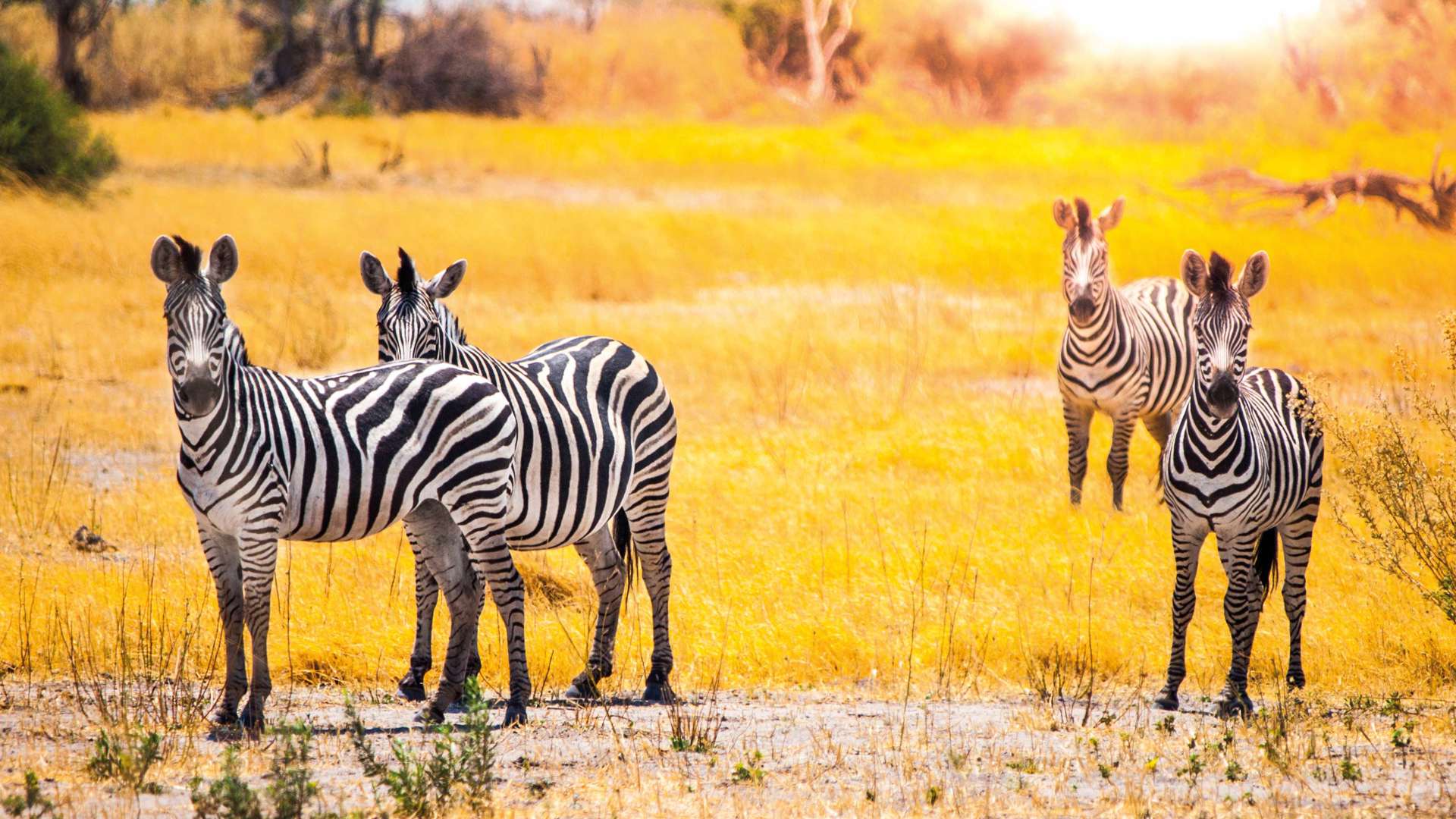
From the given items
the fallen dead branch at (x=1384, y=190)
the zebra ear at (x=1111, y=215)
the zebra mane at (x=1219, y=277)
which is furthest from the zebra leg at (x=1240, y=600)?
the fallen dead branch at (x=1384, y=190)

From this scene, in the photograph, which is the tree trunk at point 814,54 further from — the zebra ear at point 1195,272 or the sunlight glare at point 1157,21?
the zebra ear at point 1195,272

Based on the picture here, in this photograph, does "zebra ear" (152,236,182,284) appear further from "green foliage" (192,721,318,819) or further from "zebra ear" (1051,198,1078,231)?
"zebra ear" (1051,198,1078,231)

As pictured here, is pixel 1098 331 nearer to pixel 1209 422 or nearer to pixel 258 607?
pixel 1209 422

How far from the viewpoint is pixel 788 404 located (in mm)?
11648

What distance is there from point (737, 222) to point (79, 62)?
76.4 feet

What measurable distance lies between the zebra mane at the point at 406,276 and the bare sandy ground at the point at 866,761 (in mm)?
1752

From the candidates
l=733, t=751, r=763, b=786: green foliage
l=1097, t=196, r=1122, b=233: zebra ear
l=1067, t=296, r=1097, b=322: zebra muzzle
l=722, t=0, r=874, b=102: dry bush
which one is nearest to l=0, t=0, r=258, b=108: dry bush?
l=722, t=0, r=874, b=102: dry bush

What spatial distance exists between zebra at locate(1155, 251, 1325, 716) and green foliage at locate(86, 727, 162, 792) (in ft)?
12.0

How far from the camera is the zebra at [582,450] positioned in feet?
18.1

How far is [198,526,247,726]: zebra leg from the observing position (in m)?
4.86

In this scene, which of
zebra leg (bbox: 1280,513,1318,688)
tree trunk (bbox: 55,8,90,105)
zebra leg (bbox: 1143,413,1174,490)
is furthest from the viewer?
tree trunk (bbox: 55,8,90,105)

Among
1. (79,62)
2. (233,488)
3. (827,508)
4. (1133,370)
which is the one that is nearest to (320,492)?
(233,488)

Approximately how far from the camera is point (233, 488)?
15.4ft

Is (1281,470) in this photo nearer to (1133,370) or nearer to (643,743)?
(643,743)
